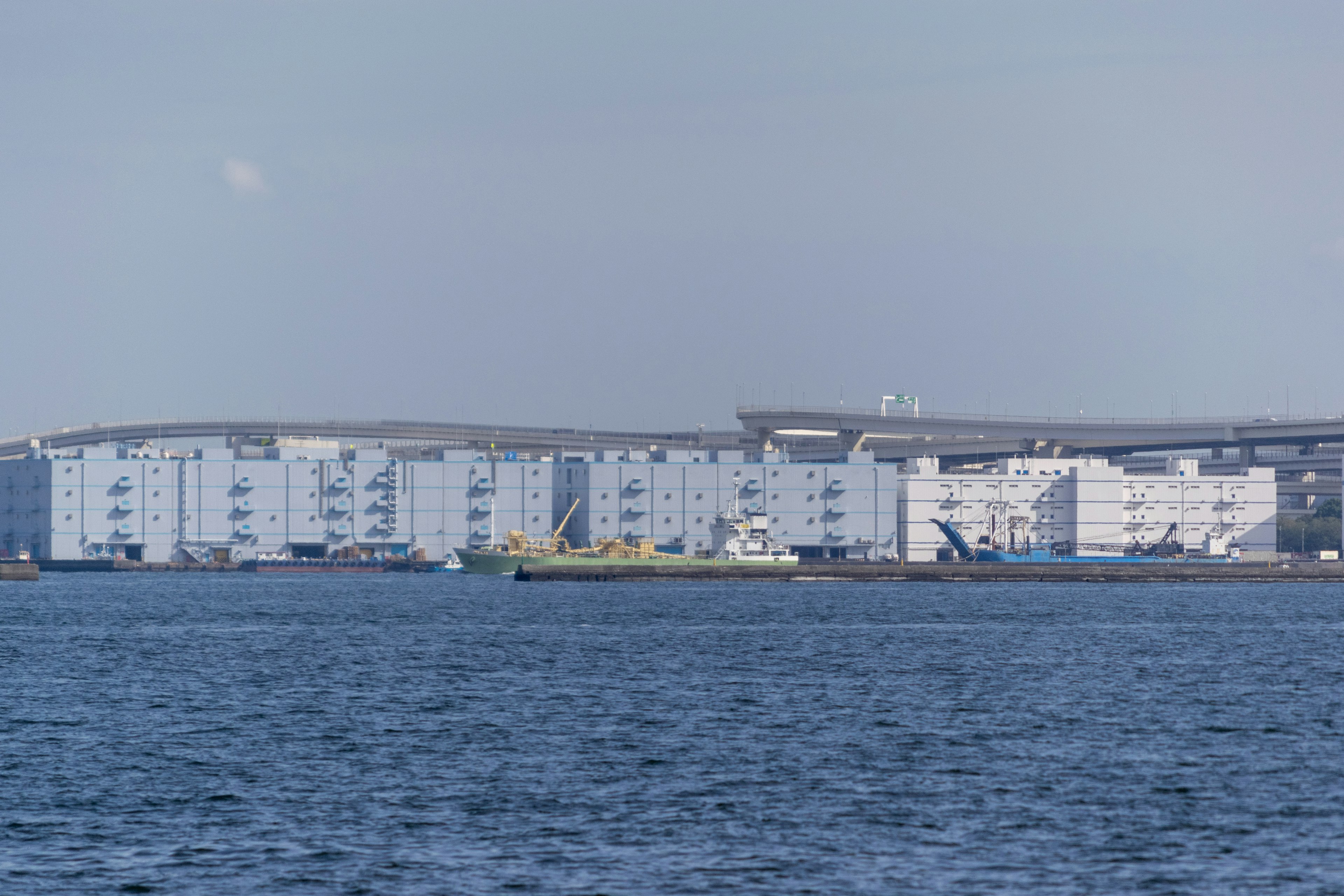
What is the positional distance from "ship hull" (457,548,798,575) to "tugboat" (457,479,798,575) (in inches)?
1.9

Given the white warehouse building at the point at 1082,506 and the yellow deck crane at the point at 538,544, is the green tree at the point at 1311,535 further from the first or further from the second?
the yellow deck crane at the point at 538,544

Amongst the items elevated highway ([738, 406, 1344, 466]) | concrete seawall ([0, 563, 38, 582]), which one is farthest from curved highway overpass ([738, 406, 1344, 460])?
concrete seawall ([0, 563, 38, 582])

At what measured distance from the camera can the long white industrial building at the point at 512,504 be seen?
378 ft

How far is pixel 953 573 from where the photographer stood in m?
99.2

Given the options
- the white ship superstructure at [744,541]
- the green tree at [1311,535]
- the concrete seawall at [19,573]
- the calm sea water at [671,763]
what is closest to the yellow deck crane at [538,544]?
the white ship superstructure at [744,541]

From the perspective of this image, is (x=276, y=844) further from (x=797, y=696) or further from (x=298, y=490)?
(x=298, y=490)

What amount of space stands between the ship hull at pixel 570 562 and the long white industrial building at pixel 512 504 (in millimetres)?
5758

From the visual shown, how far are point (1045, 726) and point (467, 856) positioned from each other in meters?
14.5

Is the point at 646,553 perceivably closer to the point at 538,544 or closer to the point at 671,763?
the point at 538,544

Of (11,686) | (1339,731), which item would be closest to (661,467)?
(11,686)

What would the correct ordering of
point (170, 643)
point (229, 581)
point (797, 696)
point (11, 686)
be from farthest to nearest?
point (229, 581) < point (170, 643) < point (11, 686) < point (797, 696)

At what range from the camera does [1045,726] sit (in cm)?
2983

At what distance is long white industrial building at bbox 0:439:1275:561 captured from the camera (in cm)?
11525

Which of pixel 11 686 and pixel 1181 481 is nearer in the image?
pixel 11 686
